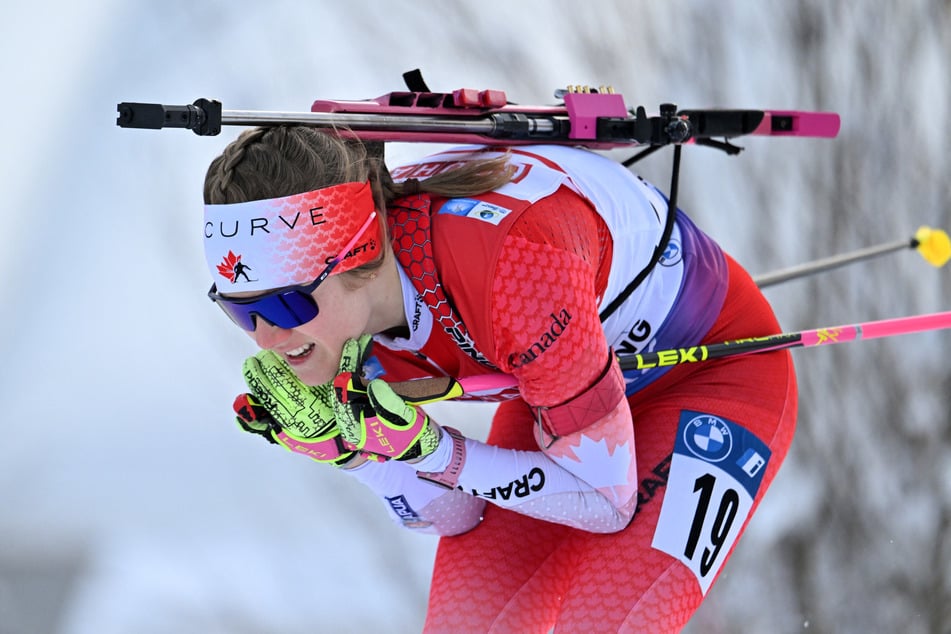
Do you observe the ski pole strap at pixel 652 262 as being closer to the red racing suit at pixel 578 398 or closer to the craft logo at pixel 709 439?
the red racing suit at pixel 578 398

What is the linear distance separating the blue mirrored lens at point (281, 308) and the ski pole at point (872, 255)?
135 centimetres

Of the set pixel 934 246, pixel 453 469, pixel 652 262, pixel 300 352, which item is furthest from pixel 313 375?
pixel 934 246

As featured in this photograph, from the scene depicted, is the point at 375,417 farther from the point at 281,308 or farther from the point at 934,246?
the point at 934,246

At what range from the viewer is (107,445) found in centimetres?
326

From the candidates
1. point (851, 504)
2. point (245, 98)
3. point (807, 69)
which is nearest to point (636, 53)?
point (807, 69)

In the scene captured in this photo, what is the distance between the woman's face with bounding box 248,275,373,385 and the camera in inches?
70.6

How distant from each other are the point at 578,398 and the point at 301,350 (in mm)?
438

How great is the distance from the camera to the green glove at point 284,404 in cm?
193

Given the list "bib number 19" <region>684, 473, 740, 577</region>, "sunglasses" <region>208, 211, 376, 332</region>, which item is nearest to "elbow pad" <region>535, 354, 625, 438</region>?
"bib number 19" <region>684, 473, 740, 577</region>

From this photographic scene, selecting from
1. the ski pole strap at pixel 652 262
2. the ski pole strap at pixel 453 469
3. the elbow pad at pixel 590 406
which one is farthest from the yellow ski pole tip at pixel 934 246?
the ski pole strap at pixel 453 469

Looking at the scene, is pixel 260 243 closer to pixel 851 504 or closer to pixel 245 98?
pixel 245 98

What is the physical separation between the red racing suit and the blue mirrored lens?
182 mm

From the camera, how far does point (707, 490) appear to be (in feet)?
6.66

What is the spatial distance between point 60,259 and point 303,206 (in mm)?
1688
